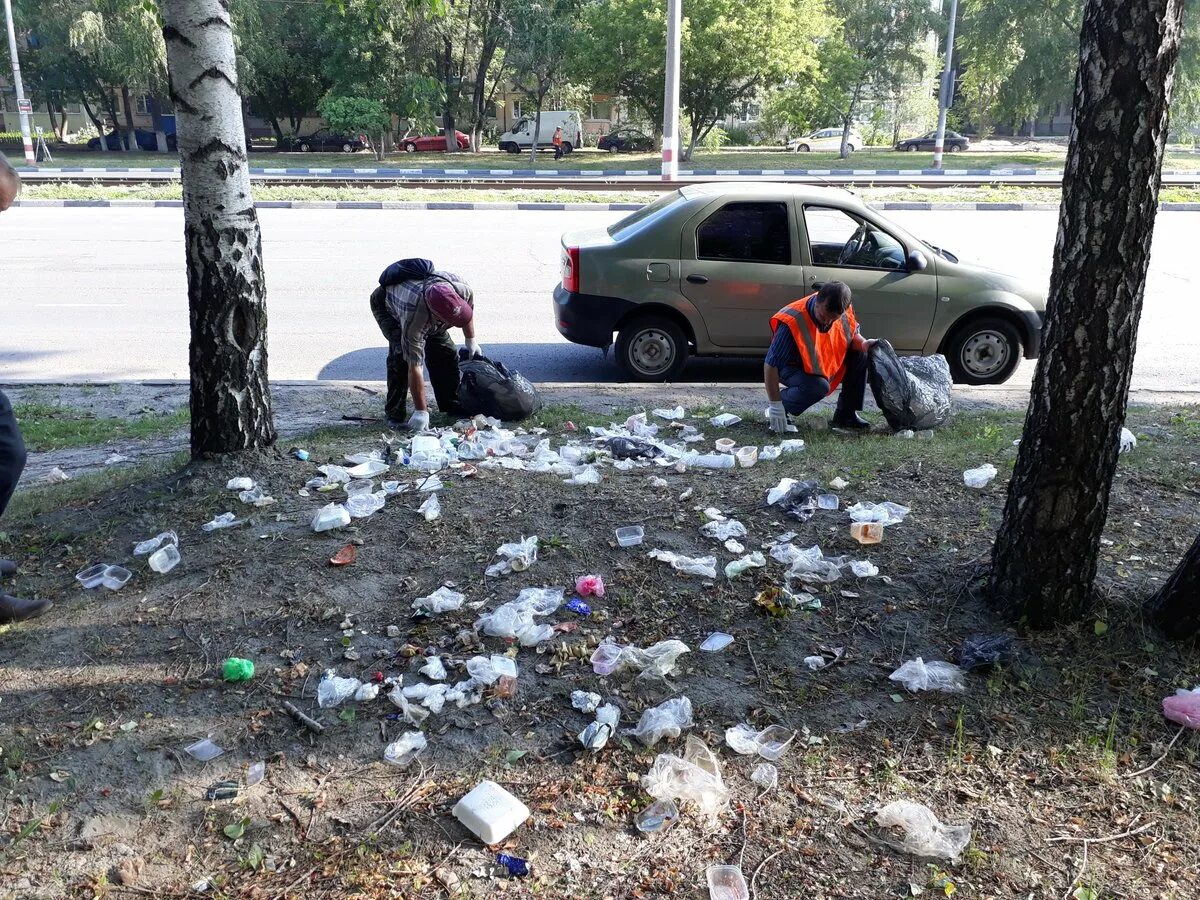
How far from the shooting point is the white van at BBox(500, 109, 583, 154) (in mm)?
44875

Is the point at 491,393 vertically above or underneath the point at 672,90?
underneath

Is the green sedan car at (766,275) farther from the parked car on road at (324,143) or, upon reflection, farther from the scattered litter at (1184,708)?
the parked car on road at (324,143)

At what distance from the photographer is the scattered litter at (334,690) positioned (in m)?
3.31

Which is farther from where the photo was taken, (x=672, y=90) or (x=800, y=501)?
(x=672, y=90)

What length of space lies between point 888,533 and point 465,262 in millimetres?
10782

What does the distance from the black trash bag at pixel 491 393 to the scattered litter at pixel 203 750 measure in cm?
379

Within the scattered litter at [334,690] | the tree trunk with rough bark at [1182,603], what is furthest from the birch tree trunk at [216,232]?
the tree trunk with rough bark at [1182,603]

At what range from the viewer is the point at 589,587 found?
3986 mm

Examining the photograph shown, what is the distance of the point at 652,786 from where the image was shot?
115 inches

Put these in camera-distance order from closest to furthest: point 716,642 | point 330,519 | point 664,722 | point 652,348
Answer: point 664,722 → point 716,642 → point 330,519 → point 652,348

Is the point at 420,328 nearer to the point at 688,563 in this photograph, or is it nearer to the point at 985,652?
the point at 688,563

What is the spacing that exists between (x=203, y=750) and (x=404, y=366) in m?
3.73

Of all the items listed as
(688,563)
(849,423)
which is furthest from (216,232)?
(849,423)

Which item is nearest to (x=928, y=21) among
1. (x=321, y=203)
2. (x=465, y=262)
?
(x=321, y=203)
